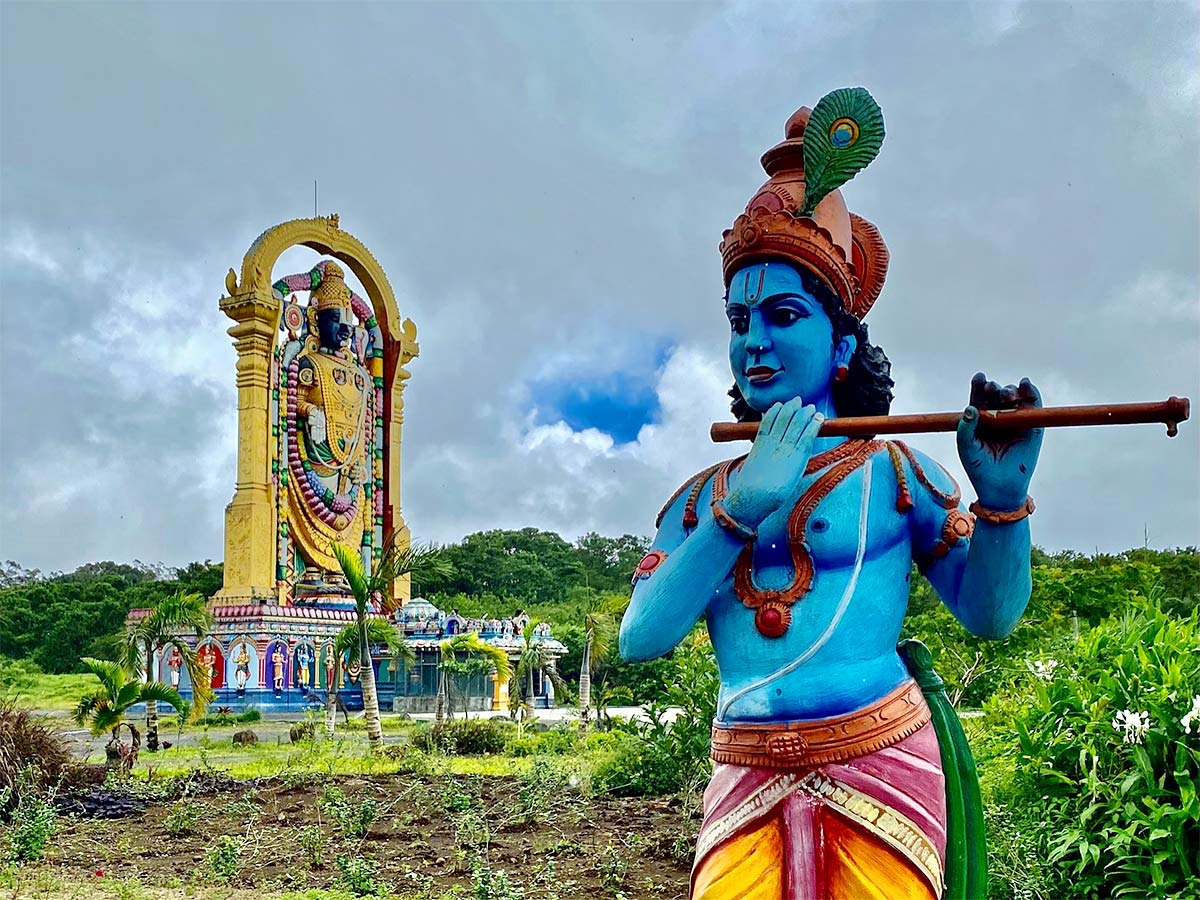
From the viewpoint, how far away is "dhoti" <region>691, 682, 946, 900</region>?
6.65ft

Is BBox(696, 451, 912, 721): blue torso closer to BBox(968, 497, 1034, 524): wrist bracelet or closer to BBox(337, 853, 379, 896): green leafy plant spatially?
BBox(968, 497, 1034, 524): wrist bracelet

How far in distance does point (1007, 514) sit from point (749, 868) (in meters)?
0.78

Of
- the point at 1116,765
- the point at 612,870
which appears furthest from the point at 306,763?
the point at 1116,765

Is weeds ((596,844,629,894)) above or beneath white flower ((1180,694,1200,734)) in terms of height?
beneath

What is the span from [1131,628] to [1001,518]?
3198mm

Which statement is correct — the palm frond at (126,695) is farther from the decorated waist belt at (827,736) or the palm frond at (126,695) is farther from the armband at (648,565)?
the decorated waist belt at (827,736)

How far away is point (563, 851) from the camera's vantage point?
23.1 feet

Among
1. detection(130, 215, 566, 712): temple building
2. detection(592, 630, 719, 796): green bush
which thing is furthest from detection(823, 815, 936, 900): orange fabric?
detection(130, 215, 566, 712): temple building

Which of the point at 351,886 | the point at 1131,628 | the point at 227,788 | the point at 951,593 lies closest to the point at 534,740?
the point at 227,788

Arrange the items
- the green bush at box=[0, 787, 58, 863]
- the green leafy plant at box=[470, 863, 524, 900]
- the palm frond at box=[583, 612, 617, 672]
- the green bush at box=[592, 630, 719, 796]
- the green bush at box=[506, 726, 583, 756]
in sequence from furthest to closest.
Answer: the palm frond at box=[583, 612, 617, 672]
the green bush at box=[506, 726, 583, 756]
the green bush at box=[592, 630, 719, 796]
the green bush at box=[0, 787, 58, 863]
the green leafy plant at box=[470, 863, 524, 900]

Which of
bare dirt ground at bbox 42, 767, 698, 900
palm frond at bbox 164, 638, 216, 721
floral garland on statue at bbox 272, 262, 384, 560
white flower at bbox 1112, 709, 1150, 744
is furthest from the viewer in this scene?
floral garland on statue at bbox 272, 262, 384, 560

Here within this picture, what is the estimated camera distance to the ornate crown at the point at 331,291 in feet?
71.7

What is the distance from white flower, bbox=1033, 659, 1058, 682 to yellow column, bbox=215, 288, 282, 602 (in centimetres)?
1597

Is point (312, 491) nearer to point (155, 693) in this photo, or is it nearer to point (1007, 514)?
point (155, 693)
